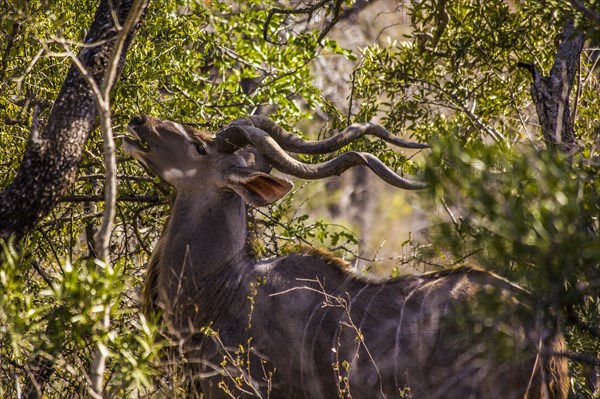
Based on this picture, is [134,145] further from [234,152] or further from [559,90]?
[559,90]

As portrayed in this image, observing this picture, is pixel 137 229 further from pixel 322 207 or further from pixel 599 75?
pixel 322 207

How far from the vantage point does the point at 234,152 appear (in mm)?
4891

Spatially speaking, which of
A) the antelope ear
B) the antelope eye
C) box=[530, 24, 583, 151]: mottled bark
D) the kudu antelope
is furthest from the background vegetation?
the antelope eye

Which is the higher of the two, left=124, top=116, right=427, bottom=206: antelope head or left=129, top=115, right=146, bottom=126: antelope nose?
left=129, top=115, right=146, bottom=126: antelope nose

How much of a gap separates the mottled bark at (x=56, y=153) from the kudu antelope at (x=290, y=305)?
0.59 m

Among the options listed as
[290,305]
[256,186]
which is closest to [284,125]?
[256,186]

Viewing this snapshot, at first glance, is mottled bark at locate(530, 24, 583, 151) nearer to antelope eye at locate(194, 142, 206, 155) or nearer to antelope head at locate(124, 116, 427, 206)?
antelope head at locate(124, 116, 427, 206)

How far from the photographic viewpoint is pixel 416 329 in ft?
12.8

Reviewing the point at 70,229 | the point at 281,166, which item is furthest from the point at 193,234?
the point at 70,229

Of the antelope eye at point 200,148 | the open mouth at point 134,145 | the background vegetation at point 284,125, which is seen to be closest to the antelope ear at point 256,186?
the antelope eye at point 200,148

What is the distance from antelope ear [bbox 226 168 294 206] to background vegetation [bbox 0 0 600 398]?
0.37 m

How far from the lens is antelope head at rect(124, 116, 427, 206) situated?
→ 15.3ft

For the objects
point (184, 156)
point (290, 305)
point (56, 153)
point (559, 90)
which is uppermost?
point (559, 90)

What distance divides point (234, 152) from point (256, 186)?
30 centimetres
